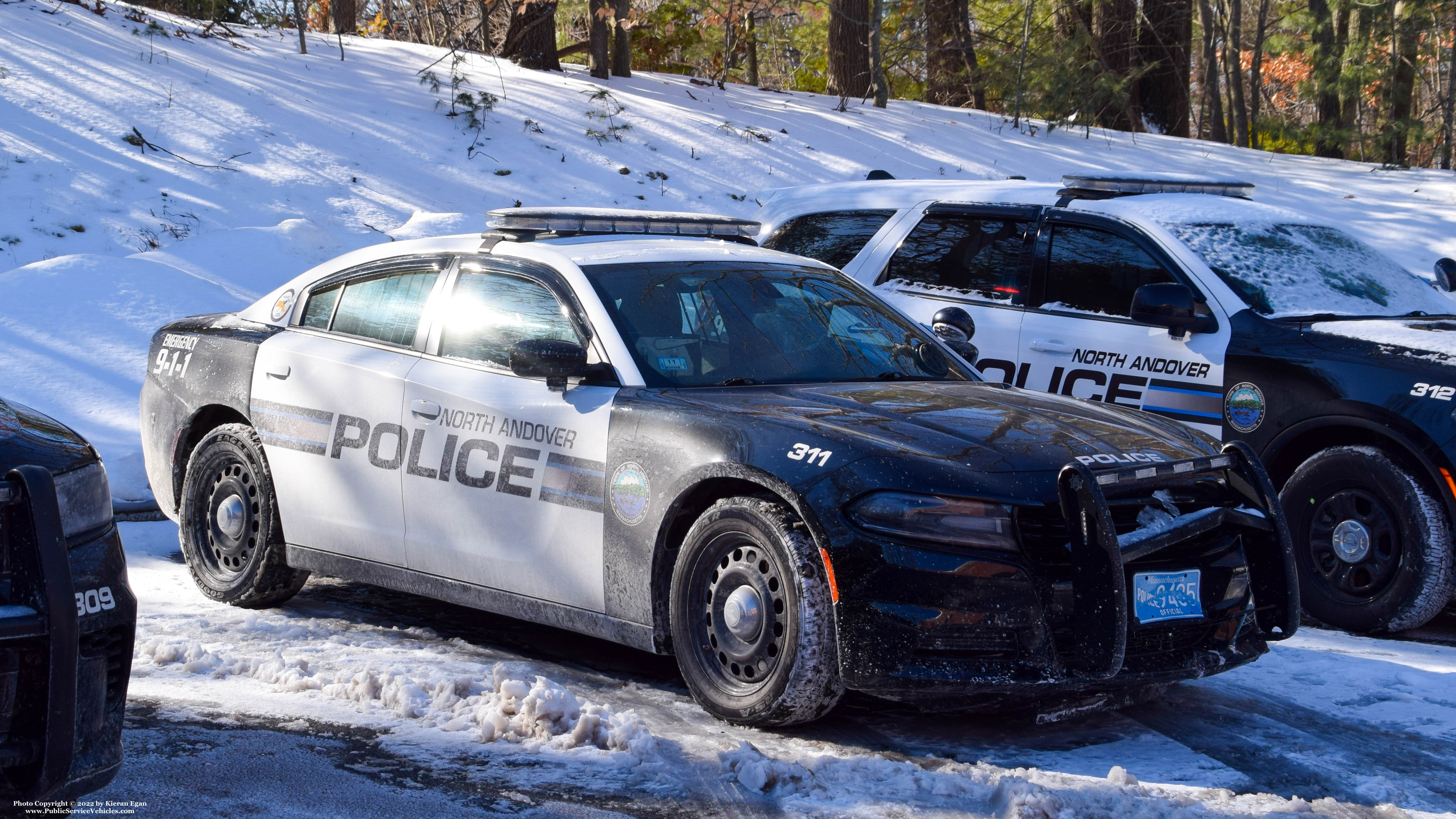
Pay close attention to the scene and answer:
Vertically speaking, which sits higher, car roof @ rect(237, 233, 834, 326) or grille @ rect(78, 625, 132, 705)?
car roof @ rect(237, 233, 834, 326)

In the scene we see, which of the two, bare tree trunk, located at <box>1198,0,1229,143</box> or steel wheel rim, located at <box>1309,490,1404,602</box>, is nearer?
steel wheel rim, located at <box>1309,490,1404,602</box>

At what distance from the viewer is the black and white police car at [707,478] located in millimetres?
4012

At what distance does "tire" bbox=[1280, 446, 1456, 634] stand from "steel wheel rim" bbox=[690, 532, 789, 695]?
8.88ft

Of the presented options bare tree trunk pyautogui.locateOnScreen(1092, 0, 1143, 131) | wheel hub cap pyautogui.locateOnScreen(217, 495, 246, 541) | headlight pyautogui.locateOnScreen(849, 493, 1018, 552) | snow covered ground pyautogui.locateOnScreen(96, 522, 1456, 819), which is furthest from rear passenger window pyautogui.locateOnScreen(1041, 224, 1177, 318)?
bare tree trunk pyautogui.locateOnScreen(1092, 0, 1143, 131)

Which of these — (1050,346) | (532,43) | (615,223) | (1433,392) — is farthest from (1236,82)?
(615,223)

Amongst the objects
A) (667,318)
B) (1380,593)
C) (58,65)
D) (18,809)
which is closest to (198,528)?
(667,318)

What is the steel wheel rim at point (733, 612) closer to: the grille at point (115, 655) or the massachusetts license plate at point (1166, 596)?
the massachusetts license plate at point (1166, 596)

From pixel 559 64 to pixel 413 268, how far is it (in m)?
14.5

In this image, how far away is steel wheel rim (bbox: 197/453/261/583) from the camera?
19.3ft

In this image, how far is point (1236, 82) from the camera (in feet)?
78.0

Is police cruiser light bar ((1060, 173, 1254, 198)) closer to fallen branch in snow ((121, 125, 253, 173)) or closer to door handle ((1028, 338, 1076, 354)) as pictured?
door handle ((1028, 338, 1076, 354))

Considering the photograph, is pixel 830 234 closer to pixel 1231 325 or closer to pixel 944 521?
pixel 1231 325

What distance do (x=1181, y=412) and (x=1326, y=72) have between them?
14745 mm

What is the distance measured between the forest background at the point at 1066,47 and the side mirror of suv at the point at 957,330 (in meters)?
10.8
